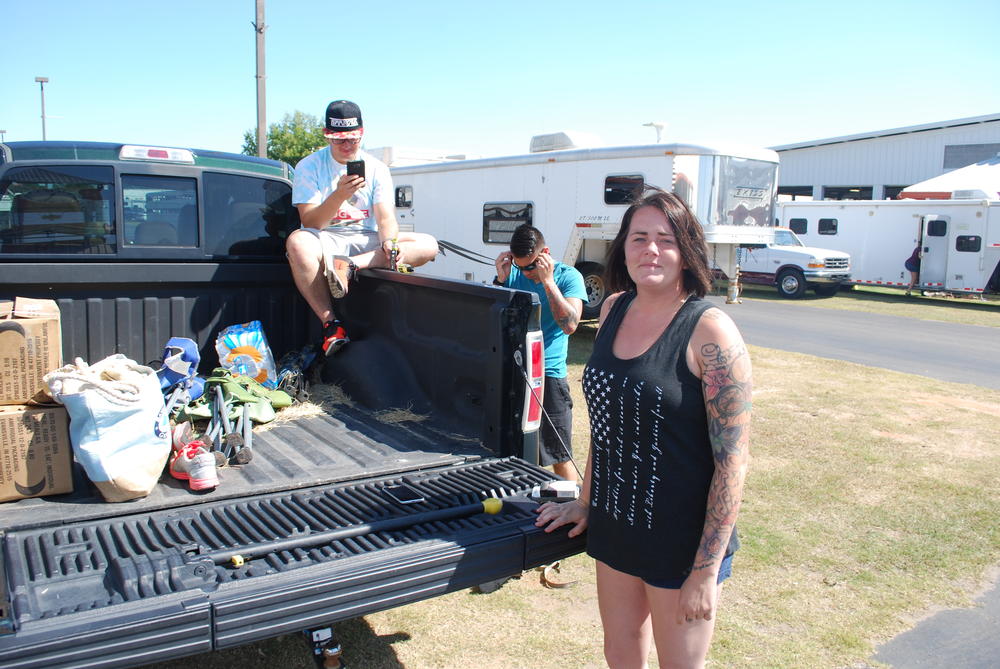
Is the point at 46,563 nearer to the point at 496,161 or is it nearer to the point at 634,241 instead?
the point at 634,241

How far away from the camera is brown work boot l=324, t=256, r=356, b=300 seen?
4.33 m

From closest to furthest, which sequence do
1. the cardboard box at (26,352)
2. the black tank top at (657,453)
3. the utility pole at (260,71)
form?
the black tank top at (657,453), the cardboard box at (26,352), the utility pole at (260,71)

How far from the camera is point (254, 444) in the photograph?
11.6 feet

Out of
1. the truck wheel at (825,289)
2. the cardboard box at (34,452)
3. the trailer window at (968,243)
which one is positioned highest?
the trailer window at (968,243)

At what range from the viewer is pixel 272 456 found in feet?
11.1

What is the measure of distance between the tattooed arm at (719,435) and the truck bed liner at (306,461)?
57.7 inches

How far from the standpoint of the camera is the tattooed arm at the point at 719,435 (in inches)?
79.9

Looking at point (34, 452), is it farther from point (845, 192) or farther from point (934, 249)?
point (845, 192)

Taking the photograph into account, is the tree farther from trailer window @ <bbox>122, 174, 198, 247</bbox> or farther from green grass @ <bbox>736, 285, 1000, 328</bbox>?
trailer window @ <bbox>122, 174, 198, 247</bbox>

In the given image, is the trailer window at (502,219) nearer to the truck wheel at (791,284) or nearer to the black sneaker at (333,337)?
the black sneaker at (333,337)

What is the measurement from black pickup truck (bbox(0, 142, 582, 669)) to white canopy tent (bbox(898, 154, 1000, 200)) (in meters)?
20.9

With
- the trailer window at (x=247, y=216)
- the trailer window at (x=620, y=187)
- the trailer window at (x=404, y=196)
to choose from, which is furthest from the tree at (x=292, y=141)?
the trailer window at (x=247, y=216)

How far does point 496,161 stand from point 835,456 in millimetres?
8735

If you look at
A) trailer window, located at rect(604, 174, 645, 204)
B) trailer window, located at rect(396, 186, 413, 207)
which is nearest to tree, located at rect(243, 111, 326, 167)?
trailer window, located at rect(396, 186, 413, 207)
